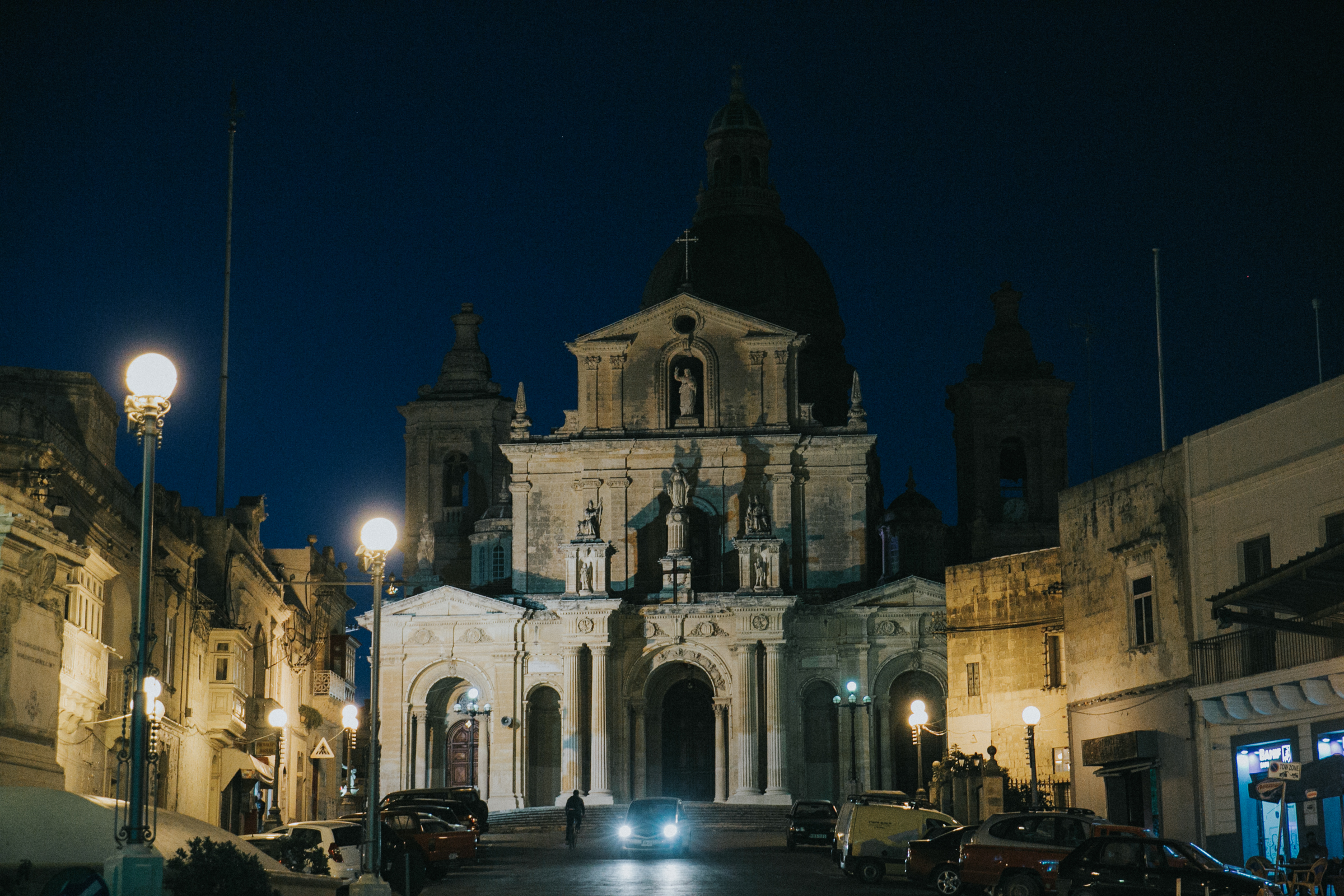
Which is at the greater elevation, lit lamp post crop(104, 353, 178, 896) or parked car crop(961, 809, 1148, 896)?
lit lamp post crop(104, 353, 178, 896)

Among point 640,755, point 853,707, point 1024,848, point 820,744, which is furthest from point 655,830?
point 820,744

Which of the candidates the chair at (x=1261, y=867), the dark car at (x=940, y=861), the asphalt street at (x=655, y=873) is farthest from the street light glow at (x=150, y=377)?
the dark car at (x=940, y=861)

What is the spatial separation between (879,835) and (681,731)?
3293 centimetres

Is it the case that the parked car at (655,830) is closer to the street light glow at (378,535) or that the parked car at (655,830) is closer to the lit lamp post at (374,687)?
the lit lamp post at (374,687)

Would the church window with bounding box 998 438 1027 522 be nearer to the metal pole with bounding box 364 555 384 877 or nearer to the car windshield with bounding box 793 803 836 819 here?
the car windshield with bounding box 793 803 836 819

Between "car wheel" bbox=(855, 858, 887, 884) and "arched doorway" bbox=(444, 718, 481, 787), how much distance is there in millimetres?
34318

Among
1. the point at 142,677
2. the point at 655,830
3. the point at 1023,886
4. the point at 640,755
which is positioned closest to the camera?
the point at 142,677

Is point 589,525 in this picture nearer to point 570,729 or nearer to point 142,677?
point 570,729

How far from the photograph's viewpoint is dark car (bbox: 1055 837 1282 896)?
2234 centimetres

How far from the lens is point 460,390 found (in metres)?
77.2

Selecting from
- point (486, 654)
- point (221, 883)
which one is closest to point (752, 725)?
point (486, 654)

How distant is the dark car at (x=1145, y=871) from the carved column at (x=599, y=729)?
39505 mm

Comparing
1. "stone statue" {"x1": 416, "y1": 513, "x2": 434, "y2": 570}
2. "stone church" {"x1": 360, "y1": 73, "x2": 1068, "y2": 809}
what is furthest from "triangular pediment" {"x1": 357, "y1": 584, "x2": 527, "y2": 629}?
"stone statue" {"x1": 416, "y1": 513, "x2": 434, "y2": 570}

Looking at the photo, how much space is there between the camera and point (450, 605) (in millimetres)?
65000
